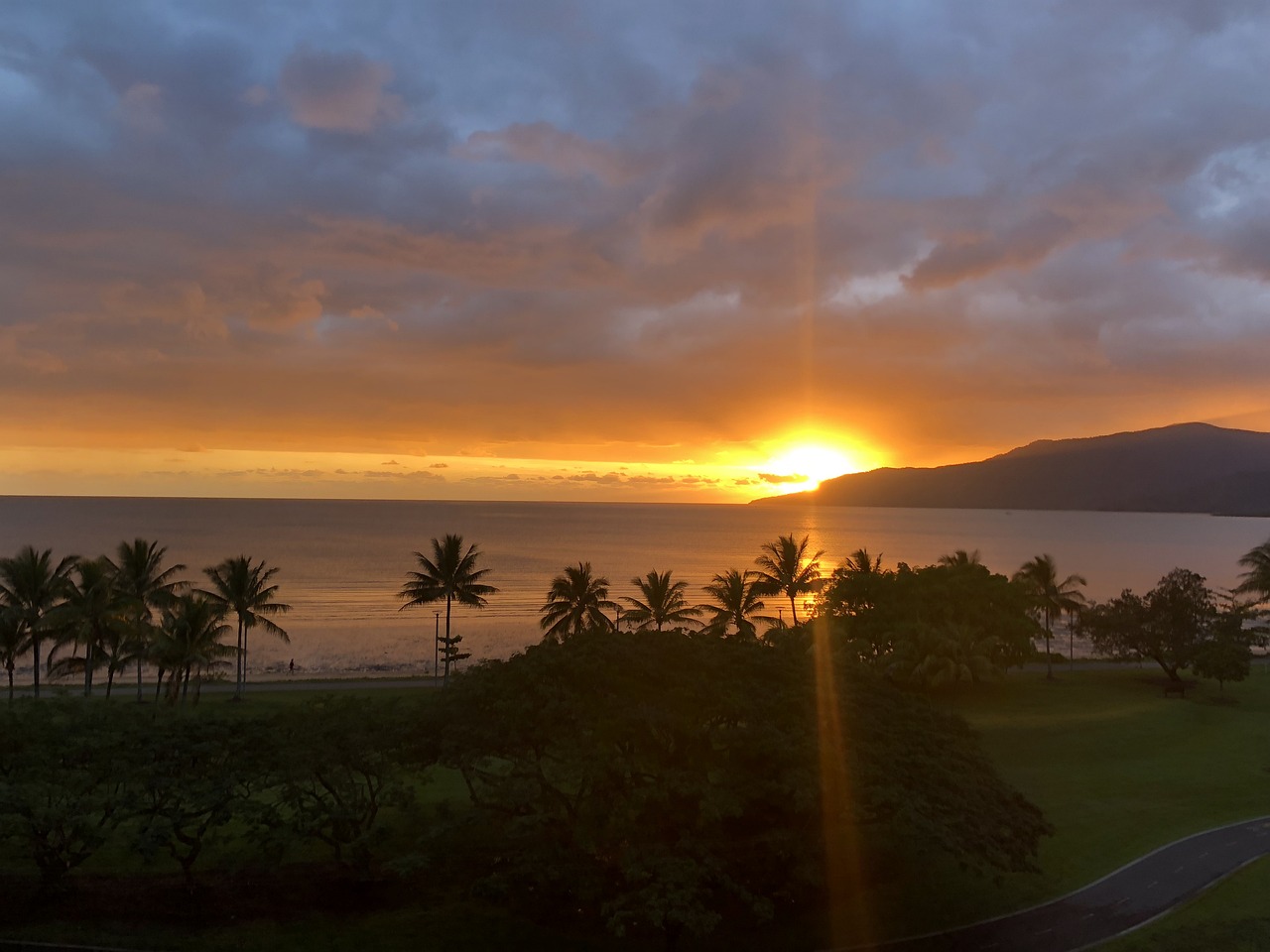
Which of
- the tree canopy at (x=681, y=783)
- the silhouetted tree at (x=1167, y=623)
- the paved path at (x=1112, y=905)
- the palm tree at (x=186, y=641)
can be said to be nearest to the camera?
the tree canopy at (x=681, y=783)

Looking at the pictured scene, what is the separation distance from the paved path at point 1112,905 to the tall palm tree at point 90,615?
40262mm

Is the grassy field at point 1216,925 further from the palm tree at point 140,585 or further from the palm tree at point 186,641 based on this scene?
the palm tree at point 140,585

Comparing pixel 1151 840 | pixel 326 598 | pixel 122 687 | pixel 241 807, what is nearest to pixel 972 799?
pixel 1151 840

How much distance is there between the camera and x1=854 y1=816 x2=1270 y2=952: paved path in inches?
845

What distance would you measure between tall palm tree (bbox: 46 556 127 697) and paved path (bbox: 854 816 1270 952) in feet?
132

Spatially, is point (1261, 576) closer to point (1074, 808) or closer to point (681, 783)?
point (1074, 808)

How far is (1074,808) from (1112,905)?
8.40m

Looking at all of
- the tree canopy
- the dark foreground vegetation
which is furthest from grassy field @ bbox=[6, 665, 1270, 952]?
the tree canopy

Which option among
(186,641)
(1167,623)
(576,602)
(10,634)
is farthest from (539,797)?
(1167,623)

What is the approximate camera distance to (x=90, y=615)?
148 ft

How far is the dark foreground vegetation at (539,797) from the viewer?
21259 mm

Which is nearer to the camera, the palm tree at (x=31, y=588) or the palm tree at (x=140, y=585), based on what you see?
the palm tree at (x=31, y=588)

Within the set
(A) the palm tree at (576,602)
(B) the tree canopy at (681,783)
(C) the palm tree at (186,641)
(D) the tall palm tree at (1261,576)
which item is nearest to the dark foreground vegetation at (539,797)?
(B) the tree canopy at (681,783)

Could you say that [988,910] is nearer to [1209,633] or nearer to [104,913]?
[104,913]
